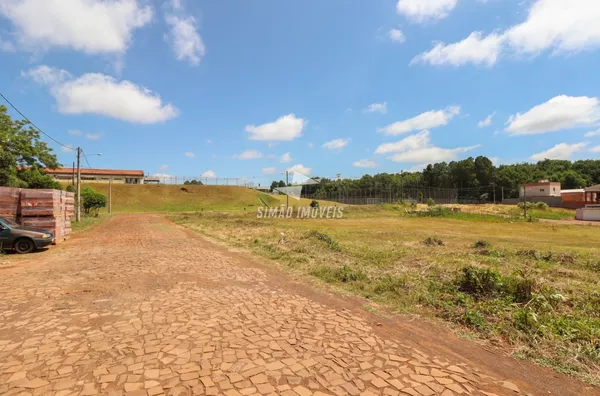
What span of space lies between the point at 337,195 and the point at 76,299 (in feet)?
267

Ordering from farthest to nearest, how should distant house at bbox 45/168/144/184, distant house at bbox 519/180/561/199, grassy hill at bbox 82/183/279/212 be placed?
distant house at bbox 45/168/144/184 < distant house at bbox 519/180/561/199 < grassy hill at bbox 82/183/279/212

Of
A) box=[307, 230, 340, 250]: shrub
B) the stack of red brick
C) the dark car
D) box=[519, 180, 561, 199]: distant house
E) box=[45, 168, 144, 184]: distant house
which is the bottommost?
box=[307, 230, 340, 250]: shrub

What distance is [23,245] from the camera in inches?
467

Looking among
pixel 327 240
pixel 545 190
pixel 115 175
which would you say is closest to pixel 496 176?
pixel 545 190

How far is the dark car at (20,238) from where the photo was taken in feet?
37.9

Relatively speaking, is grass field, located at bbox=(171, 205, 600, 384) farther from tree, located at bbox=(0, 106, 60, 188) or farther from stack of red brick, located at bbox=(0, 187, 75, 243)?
tree, located at bbox=(0, 106, 60, 188)

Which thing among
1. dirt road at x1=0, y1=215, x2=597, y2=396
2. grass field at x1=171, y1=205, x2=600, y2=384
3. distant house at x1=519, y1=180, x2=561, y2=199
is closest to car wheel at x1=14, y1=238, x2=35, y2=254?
dirt road at x1=0, y1=215, x2=597, y2=396

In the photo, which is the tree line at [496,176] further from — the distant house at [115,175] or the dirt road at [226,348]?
the dirt road at [226,348]

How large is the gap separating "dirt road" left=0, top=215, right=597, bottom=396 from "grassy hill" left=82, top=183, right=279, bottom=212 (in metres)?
54.6

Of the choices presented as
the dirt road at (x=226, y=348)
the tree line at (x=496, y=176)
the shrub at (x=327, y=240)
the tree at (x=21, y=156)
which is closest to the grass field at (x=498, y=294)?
the dirt road at (x=226, y=348)

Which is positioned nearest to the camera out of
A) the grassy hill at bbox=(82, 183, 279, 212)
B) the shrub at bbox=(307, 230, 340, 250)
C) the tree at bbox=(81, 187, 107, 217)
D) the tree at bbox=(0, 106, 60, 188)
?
the shrub at bbox=(307, 230, 340, 250)

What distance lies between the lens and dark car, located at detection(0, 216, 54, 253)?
37.9ft

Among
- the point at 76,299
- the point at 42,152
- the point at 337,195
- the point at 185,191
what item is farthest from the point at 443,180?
the point at 76,299

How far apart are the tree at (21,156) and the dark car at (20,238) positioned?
1248 centimetres
